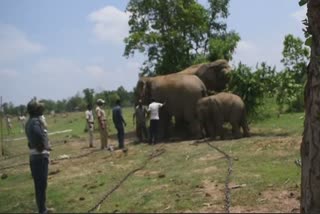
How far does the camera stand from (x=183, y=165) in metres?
13.7

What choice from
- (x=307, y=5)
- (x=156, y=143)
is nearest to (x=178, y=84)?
(x=156, y=143)

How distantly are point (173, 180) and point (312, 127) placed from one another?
→ 837 centimetres

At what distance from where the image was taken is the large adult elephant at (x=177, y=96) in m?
21.5

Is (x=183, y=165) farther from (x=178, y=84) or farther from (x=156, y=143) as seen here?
(x=178, y=84)

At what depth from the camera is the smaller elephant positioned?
19.5 m

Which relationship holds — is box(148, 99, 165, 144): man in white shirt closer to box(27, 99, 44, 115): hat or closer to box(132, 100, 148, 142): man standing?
box(132, 100, 148, 142): man standing

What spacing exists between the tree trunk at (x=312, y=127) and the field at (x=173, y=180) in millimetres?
5127

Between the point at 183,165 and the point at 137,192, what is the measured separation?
3.12 metres

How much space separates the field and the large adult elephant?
3288 millimetres

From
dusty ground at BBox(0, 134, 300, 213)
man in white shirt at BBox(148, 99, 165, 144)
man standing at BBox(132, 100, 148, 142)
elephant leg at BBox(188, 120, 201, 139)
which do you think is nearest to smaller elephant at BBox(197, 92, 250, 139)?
elephant leg at BBox(188, 120, 201, 139)

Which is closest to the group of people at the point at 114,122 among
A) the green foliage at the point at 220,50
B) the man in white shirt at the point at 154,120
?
the man in white shirt at the point at 154,120

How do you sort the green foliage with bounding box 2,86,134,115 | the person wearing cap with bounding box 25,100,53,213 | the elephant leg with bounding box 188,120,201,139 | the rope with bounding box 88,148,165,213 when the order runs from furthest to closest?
the green foliage with bounding box 2,86,134,115 < the elephant leg with bounding box 188,120,201,139 < the rope with bounding box 88,148,165,213 < the person wearing cap with bounding box 25,100,53,213

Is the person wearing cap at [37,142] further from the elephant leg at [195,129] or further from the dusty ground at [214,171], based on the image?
A: the elephant leg at [195,129]

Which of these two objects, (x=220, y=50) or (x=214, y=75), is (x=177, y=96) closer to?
(x=214, y=75)
